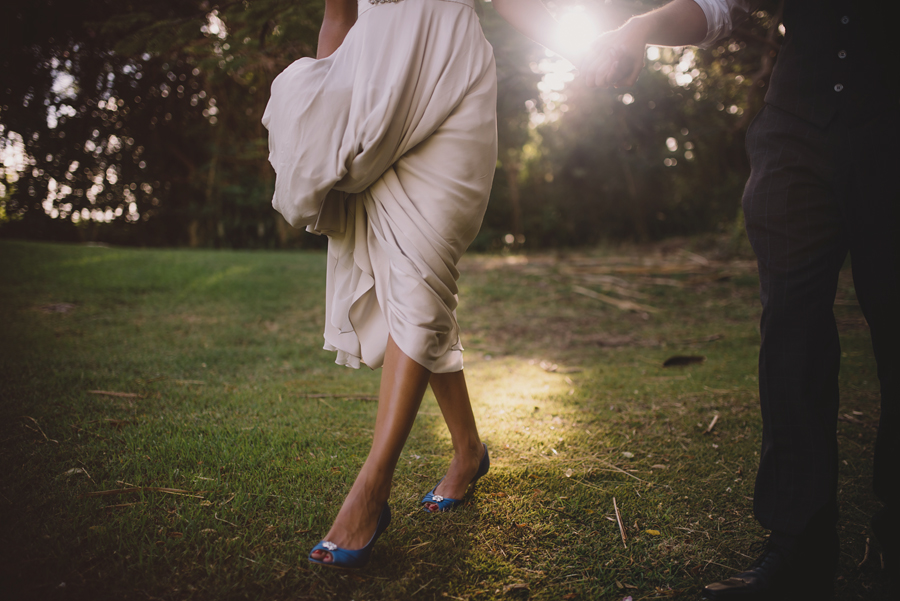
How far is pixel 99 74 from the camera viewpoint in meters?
6.97

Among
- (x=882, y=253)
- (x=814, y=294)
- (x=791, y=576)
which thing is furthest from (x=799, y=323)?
(x=791, y=576)

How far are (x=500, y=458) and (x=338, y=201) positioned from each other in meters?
1.26

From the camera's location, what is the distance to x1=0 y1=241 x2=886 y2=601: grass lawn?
4.27 ft

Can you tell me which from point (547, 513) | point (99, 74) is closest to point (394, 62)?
point (547, 513)

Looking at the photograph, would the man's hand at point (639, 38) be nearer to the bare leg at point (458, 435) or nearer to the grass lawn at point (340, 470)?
the bare leg at point (458, 435)

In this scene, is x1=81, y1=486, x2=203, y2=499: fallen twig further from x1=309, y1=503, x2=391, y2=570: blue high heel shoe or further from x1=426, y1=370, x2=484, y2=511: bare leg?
x1=426, y1=370, x2=484, y2=511: bare leg

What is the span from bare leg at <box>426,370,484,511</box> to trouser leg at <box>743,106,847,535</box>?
87 cm

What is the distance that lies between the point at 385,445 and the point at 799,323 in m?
1.17

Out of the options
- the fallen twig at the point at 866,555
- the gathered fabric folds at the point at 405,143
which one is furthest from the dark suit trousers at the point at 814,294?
the gathered fabric folds at the point at 405,143

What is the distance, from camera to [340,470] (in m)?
1.87

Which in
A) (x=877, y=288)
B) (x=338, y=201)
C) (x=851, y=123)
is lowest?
(x=877, y=288)

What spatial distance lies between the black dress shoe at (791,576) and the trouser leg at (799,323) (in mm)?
55

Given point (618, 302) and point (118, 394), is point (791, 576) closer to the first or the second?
point (118, 394)

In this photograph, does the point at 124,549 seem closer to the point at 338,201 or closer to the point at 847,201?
the point at 338,201
